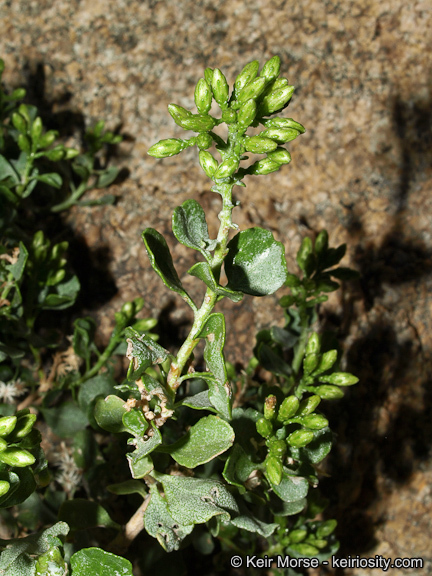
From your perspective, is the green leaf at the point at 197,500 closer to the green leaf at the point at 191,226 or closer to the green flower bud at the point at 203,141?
the green leaf at the point at 191,226

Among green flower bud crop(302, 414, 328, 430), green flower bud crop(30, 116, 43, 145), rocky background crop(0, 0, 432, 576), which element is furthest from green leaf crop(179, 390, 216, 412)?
green flower bud crop(30, 116, 43, 145)

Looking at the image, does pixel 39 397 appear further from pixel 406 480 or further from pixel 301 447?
pixel 406 480

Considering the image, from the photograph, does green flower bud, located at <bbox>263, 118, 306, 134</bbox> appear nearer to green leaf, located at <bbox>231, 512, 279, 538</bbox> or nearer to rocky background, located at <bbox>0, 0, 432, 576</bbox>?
green leaf, located at <bbox>231, 512, 279, 538</bbox>

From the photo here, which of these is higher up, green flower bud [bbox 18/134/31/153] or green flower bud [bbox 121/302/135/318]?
green flower bud [bbox 18/134/31/153]

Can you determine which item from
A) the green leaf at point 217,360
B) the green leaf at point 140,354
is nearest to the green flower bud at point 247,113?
the green leaf at point 217,360

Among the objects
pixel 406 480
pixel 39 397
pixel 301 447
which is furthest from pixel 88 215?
pixel 406 480

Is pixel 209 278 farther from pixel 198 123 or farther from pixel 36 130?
pixel 36 130
